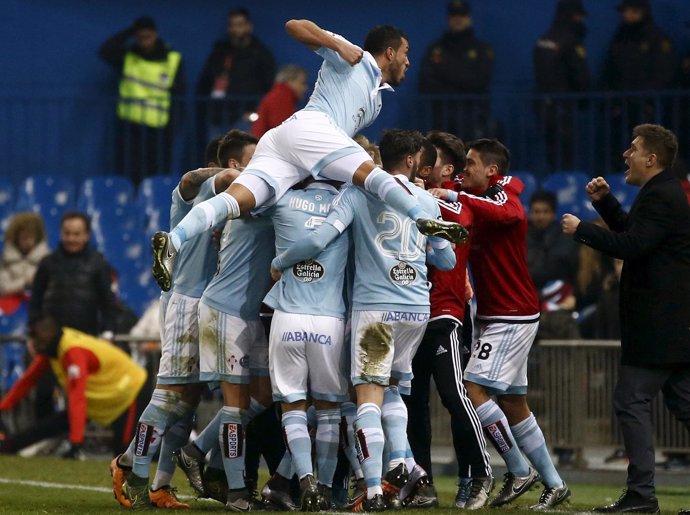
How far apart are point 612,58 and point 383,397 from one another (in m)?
8.58

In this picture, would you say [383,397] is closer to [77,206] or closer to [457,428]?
[457,428]

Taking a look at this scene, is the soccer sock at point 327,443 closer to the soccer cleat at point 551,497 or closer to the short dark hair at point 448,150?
the soccer cleat at point 551,497

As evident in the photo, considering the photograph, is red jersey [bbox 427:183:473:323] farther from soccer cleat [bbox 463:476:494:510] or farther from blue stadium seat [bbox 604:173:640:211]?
blue stadium seat [bbox 604:173:640:211]

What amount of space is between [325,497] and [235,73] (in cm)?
947

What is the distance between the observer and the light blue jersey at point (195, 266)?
8633 millimetres

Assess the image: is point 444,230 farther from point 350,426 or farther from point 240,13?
point 240,13

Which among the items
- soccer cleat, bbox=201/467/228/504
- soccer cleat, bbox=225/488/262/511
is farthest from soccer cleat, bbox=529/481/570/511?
soccer cleat, bbox=201/467/228/504

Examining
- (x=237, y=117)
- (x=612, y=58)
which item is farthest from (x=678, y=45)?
(x=237, y=117)

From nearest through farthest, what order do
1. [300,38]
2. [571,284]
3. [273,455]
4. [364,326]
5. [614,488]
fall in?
[364,326], [300,38], [273,455], [614,488], [571,284]

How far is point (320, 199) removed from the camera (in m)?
8.19

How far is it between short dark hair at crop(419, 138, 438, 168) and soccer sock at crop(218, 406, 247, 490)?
1.81m

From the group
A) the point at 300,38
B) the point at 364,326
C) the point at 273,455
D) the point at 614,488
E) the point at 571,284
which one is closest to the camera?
the point at 364,326

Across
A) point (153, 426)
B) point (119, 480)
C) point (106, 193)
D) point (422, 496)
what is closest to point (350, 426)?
point (422, 496)

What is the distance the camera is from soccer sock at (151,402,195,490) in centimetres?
862
